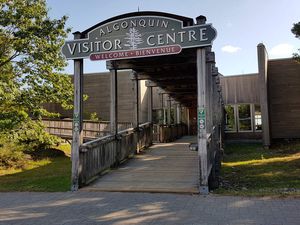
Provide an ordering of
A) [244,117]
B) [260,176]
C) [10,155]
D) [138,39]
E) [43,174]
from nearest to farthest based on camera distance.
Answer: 1. [138,39]
2. [260,176]
3. [43,174]
4. [10,155]
5. [244,117]

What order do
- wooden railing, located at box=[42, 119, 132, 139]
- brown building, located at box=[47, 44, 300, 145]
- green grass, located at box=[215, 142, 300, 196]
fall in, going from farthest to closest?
brown building, located at box=[47, 44, 300, 145] < wooden railing, located at box=[42, 119, 132, 139] < green grass, located at box=[215, 142, 300, 196]

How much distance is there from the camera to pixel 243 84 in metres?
25.6

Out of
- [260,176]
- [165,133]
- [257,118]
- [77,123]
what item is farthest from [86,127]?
[257,118]

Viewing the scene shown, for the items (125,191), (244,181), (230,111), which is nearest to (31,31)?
(125,191)

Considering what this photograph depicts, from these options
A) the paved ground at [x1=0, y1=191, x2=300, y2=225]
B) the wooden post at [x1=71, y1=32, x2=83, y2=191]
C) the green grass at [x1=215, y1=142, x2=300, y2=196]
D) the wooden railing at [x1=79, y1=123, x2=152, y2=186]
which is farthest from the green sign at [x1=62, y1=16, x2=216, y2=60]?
the green grass at [x1=215, y1=142, x2=300, y2=196]

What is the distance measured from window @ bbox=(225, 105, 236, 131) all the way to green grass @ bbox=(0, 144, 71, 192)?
12068mm

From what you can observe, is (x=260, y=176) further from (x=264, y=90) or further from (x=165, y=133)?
(x=264, y=90)

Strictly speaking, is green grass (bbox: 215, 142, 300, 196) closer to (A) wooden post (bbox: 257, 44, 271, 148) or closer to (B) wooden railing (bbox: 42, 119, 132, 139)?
(A) wooden post (bbox: 257, 44, 271, 148)

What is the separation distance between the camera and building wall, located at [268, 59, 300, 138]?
22.1 meters

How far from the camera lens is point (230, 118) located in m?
25.7

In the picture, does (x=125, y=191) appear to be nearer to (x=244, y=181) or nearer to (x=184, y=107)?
(x=244, y=181)

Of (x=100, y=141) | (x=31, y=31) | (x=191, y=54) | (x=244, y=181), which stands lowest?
(x=244, y=181)

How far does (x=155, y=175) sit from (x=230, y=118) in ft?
58.1

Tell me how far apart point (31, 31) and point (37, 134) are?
387 centimetres
